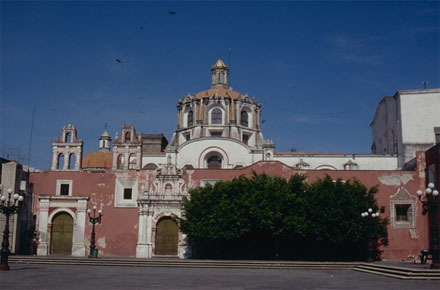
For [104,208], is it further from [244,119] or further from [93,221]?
[244,119]

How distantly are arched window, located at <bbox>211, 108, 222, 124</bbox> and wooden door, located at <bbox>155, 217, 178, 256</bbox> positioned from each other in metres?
17.8

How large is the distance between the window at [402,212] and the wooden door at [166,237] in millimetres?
13011

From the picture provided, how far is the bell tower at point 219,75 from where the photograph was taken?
5112 centimetres

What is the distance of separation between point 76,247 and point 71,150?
266 inches

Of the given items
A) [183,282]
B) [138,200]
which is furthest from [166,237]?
[183,282]

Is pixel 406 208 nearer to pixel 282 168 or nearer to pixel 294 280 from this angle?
pixel 282 168

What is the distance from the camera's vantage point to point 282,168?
30922 millimetres

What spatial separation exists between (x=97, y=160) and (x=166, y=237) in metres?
24.2

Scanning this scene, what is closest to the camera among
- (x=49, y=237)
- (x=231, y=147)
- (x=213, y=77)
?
(x=49, y=237)

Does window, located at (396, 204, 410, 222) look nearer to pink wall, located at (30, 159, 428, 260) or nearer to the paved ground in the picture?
pink wall, located at (30, 159, 428, 260)

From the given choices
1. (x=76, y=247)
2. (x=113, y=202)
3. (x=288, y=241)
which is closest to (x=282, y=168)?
(x=288, y=241)

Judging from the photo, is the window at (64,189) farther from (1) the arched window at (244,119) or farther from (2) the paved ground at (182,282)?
(1) the arched window at (244,119)

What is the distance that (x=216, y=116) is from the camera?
46.7m

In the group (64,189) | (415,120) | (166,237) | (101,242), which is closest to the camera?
(166,237)
